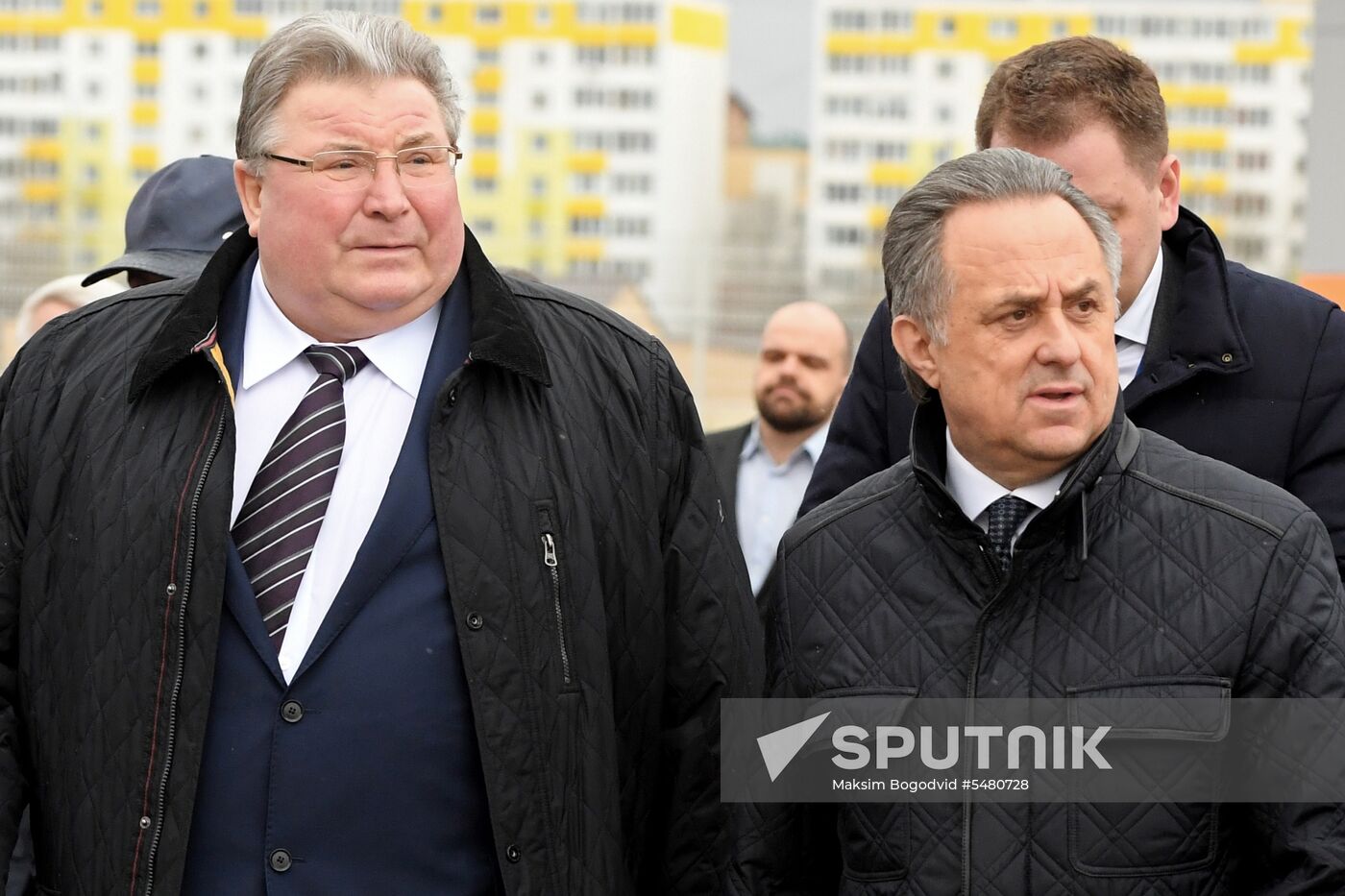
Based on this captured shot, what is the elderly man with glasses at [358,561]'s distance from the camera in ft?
9.15

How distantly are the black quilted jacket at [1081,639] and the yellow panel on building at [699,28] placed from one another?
257 ft

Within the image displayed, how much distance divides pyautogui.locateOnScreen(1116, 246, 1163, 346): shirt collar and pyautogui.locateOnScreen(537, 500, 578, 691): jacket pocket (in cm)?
101

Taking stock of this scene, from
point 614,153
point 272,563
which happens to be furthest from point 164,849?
point 614,153

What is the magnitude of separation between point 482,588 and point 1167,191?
4.42ft

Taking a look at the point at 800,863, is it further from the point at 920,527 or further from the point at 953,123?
the point at 953,123

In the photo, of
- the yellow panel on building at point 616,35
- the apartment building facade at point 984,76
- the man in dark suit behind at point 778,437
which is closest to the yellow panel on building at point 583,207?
the yellow panel on building at point 616,35

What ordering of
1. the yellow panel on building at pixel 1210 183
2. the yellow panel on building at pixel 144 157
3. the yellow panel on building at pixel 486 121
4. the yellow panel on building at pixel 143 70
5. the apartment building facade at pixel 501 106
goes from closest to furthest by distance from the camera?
the yellow panel on building at pixel 1210 183, the apartment building facade at pixel 501 106, the yellow panel on building at pixel 144 157, the yellow panel on building at pixel 486 121, the yellow panel on building at pixel 143 70

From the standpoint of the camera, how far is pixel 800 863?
8.99 feet

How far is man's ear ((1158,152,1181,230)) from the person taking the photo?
3.17m

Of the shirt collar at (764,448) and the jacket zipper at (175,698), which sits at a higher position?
the jacket zipper at (175,698)

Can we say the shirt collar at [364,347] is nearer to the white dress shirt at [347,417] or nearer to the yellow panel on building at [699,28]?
the white dress shirt at [347,417]

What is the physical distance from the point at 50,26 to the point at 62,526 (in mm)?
83616

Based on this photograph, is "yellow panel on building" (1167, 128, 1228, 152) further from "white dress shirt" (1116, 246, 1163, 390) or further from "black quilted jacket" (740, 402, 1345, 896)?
"black quilted jacket" (740, 402, 1345, 896)

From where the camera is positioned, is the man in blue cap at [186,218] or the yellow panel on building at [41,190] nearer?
the man in blue cap at [186,218]
